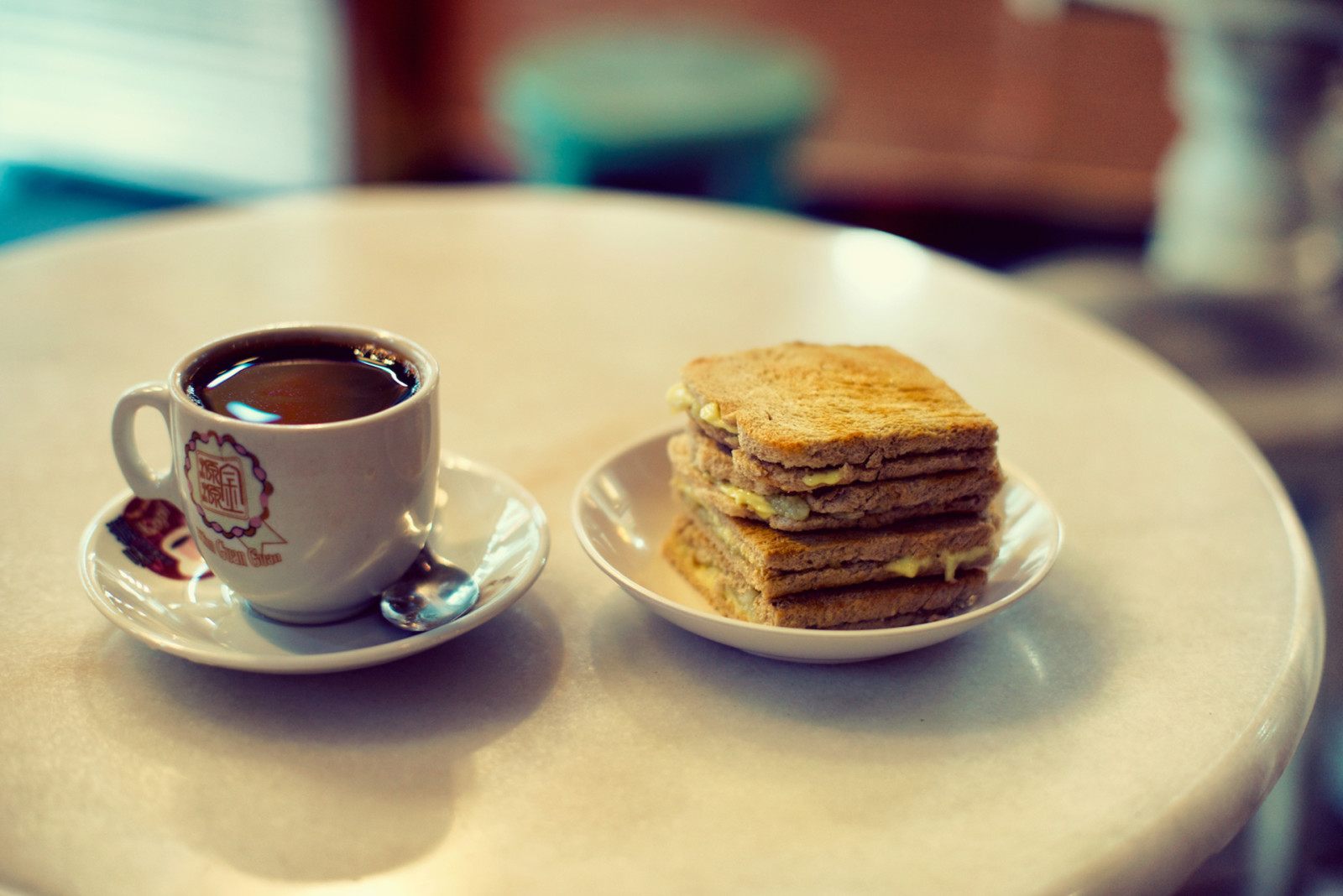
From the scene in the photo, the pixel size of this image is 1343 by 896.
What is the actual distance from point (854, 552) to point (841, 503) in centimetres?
3

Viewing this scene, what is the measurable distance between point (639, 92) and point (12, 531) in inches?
77.6

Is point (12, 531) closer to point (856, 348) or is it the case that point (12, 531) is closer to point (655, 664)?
point (655, 664)

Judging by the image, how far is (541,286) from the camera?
1284mm

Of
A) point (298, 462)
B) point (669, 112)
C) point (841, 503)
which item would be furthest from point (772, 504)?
point (669, 112)

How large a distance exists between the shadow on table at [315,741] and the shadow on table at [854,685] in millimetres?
60

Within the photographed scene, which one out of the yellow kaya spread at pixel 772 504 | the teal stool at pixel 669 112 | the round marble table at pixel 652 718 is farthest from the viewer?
the teal stool at pixel 669 112

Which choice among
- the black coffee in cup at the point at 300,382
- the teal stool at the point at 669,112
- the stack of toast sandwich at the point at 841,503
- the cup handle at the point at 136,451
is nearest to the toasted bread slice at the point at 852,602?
the stack of toast sandwich at the point at 841,503

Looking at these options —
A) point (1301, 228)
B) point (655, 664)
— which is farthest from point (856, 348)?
point (1301, 228)

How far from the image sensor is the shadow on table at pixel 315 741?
21.4 inches

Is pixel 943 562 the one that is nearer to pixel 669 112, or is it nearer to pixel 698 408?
pixel 698 408

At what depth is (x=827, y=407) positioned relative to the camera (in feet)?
2.27

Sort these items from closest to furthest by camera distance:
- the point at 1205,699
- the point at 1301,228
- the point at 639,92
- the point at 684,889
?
the point at 684,889, the point at 1205,699, the point at 1301,228, the point at 639,92

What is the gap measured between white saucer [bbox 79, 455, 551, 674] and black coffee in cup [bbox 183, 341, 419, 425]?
0.41ft

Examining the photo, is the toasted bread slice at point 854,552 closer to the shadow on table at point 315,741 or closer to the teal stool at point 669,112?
the shadow on table at point 315,741
